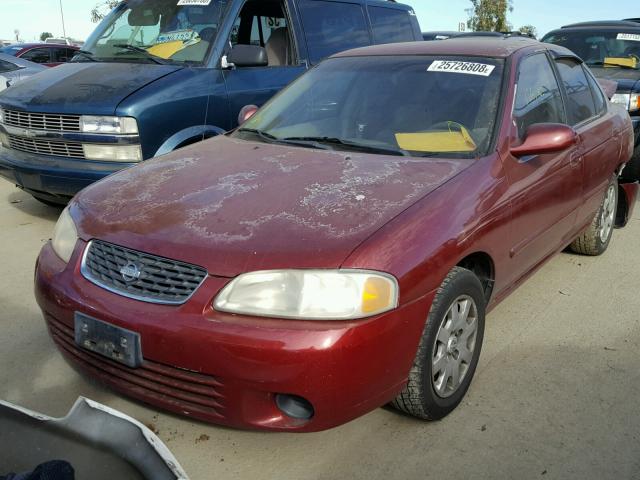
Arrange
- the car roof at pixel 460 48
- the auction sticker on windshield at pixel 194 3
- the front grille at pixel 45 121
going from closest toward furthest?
the car roof at pixel 460 48
the front grille at pixel 45 121
the auction sticker on windshield at pixel 194 3

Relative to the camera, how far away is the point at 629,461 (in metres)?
2.52

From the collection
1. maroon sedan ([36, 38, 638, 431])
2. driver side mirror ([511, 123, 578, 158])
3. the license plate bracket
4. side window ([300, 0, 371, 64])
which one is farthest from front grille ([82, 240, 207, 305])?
side window ([300, 0, 371, 64])

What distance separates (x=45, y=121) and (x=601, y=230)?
4.23 meters

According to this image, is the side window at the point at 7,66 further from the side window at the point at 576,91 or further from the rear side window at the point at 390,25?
the side window at the point at 576,91

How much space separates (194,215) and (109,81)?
9.21ft

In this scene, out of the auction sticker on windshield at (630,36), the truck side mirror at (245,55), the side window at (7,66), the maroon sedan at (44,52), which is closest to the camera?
the truck side mirror at (245,55)

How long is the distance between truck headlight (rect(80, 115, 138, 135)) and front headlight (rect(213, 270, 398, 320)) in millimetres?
2747

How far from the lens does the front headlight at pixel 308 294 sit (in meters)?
2.21

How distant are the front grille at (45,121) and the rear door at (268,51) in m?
1.22

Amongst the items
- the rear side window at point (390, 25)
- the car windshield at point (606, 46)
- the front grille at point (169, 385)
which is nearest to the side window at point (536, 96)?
the front grille at point (169, 385)

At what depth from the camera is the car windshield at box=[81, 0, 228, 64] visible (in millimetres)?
5312

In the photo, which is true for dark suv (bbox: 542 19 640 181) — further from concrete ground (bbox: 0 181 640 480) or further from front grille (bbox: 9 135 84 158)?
front grille (bbox: 9 135 84 158)

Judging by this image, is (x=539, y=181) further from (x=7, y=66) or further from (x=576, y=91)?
(x=7, y=66)

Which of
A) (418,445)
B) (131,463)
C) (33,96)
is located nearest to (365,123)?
(418,445)
